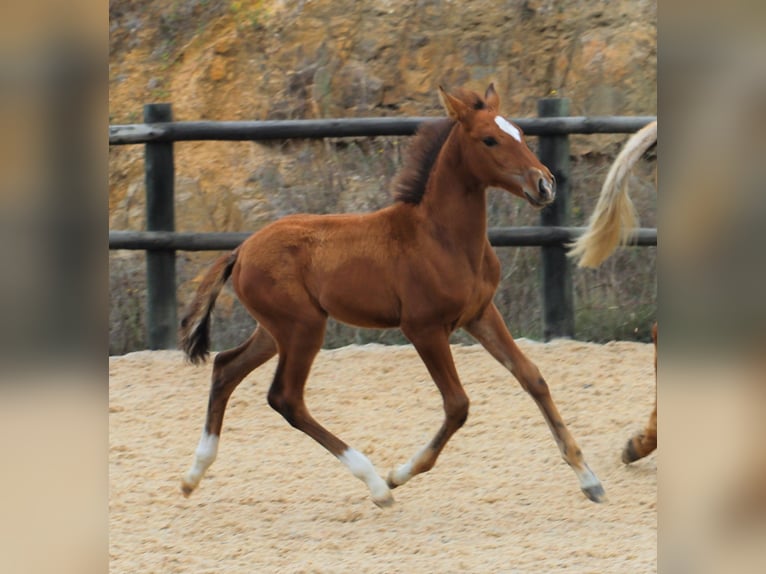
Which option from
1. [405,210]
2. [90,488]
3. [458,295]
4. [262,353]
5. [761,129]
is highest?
[761,129]

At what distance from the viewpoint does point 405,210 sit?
160 inches

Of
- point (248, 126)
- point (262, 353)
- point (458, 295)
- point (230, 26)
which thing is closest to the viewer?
point (458, 295)

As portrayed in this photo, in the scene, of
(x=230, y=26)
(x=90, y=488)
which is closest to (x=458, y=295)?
(x=90, y=488)

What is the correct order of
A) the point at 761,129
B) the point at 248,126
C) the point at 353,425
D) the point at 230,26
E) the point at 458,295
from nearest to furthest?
the point at 761,129 < the point at 458,295 < the point at 353,425 < the point at 248,126 < the point at 230,26

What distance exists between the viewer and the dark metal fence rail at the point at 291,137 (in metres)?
5.90

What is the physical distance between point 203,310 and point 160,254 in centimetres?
197

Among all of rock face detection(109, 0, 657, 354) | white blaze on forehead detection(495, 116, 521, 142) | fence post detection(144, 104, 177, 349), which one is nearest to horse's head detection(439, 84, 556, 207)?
white blaze on forehead detection(495, 116, 521, 142)

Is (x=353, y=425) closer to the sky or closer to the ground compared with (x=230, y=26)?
closer to the ground

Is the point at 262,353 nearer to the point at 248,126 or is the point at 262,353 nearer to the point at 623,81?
the point at 248,126

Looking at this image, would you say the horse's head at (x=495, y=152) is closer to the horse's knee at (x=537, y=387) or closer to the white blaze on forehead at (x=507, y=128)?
the white blaze on forehead at (x=507, y=128)

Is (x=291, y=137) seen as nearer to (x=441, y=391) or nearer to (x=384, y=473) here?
(x=384, y=473)

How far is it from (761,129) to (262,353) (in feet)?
12.1

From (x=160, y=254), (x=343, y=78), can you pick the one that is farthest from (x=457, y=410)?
(x=343, y=78)

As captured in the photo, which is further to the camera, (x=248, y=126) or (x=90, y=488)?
(x=248, y=126)
